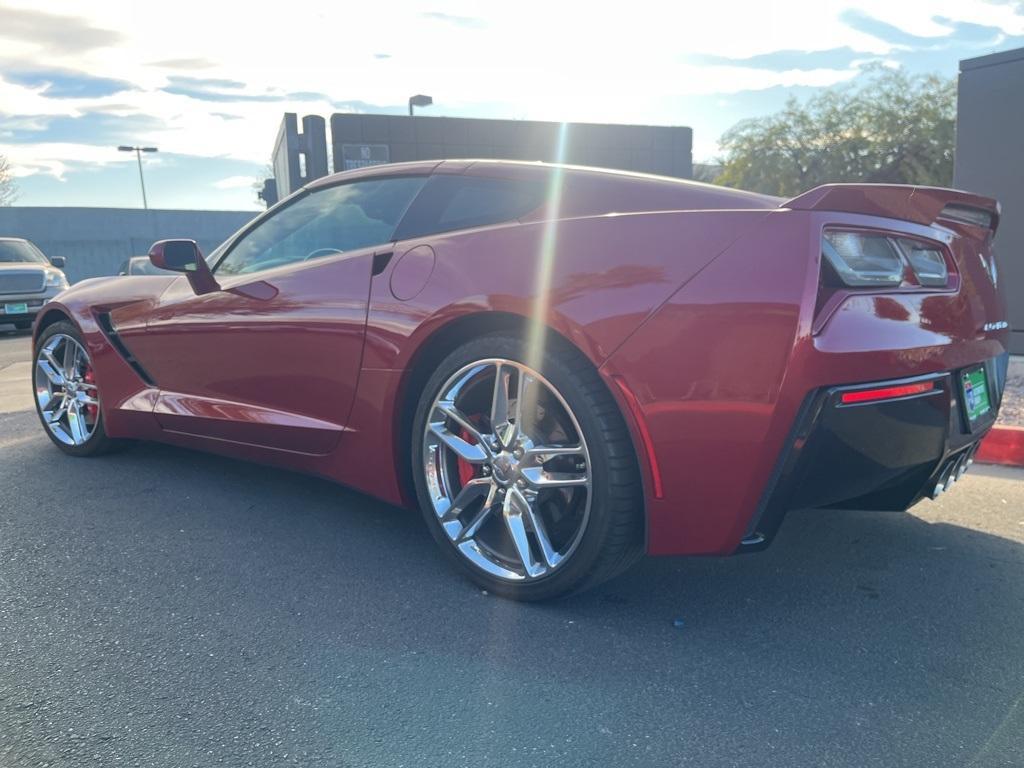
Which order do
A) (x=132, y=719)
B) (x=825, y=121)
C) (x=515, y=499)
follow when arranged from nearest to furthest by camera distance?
(x=132, y=719) → (x=515, y=499) → (x=825, y=121)

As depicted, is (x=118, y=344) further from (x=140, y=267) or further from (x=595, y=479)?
(x=140, y=267)

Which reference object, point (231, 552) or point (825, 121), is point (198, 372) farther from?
point (825, 121)

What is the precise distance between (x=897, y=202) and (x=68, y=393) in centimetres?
405

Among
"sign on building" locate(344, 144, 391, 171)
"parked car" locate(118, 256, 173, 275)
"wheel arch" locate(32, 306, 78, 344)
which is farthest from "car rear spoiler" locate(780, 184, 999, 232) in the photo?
"parked car" locate(118, 256, 173, 275)

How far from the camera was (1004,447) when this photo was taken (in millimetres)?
4488

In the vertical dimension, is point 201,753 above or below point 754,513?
below

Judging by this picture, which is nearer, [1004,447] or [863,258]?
[863,258]

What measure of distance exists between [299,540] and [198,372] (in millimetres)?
956

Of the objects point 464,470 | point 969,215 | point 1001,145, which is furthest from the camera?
point 1001,145

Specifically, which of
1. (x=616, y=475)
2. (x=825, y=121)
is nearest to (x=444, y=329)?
(x=616, y=475)

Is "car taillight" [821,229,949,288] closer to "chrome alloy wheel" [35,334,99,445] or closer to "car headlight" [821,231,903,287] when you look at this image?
"car headlight" [821,231,903,287]

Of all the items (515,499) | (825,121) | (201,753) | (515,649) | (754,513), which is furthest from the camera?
(825,121)

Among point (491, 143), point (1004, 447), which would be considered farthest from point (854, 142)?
point (1004, 447)

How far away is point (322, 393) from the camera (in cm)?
318
